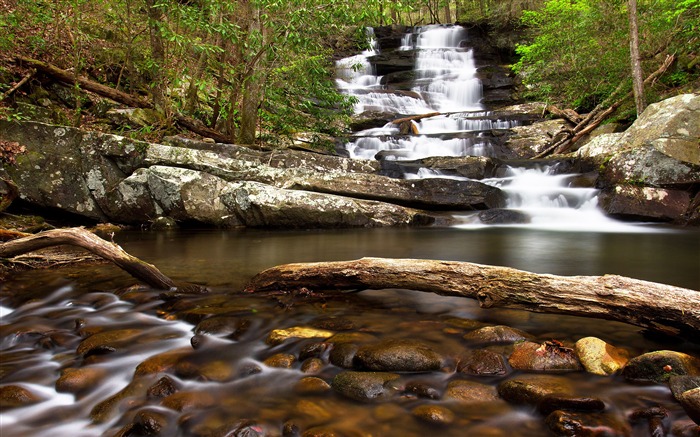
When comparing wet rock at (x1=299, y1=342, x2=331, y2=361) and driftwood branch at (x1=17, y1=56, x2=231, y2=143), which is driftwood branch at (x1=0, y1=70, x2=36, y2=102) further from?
wet rock at (x1=299, y1=342, x2=331, y2=361)

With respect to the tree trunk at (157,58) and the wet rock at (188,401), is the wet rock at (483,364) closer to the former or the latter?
the wet rock at (188,401)

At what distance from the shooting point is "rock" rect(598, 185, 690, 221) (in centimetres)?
861

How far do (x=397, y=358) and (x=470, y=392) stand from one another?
0.47m

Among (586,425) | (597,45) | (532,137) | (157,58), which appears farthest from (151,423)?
(597,45)

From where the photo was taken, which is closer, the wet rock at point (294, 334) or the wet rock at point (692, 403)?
the wet rock at point (692, 403)

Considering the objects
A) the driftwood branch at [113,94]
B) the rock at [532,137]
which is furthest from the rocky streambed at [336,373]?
the rock at [532,137]

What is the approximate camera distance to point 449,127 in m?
15.7

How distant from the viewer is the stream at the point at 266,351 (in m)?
2.09

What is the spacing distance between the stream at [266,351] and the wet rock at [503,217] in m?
2.95

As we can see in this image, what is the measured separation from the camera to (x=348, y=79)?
2262 cm

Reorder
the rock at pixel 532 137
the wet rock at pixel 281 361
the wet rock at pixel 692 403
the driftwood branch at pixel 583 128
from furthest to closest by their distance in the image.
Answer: the rock at pixel 532 137 < the driftwood branch at pixel 583 128 < the wet rock at pixel 281 361 < the wet rock at pixel 692 403

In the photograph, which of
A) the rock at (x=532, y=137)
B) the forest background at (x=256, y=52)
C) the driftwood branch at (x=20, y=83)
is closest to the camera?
the forest background at (x=256, y=52)

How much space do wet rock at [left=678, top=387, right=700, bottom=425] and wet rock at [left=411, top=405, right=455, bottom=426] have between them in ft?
3.45

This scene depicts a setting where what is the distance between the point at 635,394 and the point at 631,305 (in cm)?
69
